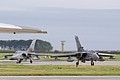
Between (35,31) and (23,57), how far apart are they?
5674 centimetres

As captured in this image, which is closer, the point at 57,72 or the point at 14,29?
the point at 14,29

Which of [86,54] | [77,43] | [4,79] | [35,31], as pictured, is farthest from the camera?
[77,43]

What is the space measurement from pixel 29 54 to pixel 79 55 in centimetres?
1373

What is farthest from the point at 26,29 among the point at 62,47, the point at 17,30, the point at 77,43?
the point at 62,47

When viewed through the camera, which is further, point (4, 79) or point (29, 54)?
point (29, 54)

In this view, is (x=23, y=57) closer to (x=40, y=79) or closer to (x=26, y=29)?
(x=40, y=79)

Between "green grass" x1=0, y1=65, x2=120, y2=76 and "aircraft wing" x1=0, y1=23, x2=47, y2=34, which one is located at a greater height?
"aircraft wing" x1=0, y1=23, x2=47, y2=34

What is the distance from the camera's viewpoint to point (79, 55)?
68375 mm

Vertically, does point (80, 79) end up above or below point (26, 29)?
below

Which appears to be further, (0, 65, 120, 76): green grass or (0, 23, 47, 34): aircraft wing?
(0, 65, 120, 76): green grass

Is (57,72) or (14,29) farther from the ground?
(14,29)

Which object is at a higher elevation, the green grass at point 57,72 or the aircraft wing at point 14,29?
the aircraft wing at point 14,29

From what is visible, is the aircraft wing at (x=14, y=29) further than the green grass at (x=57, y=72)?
No

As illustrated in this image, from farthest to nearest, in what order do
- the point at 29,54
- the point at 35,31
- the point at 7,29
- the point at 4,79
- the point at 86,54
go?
1. the point at 29,54
2. the point at 86,54
3. the point at 4,79
4. the point at 35,31
5. the point at 7,29
